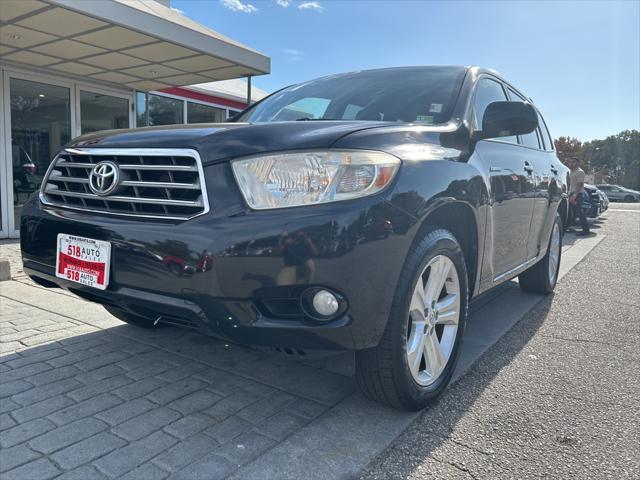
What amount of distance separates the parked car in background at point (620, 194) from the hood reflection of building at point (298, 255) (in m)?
43.6

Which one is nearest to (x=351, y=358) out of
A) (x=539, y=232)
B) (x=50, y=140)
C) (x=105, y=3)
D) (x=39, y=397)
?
(x=39, y=397)

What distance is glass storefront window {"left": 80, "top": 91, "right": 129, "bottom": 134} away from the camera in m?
9.09

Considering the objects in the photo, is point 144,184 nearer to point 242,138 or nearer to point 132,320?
point 242,138

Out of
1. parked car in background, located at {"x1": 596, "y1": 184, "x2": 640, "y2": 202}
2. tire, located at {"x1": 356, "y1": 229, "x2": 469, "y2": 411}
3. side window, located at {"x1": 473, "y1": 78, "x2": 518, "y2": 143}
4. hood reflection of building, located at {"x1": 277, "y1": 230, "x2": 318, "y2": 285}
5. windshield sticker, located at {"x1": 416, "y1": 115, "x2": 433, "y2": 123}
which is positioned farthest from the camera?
parked car in background, located at {"x1": 596, "y1": 184, "x2": 640, "y2": 202}

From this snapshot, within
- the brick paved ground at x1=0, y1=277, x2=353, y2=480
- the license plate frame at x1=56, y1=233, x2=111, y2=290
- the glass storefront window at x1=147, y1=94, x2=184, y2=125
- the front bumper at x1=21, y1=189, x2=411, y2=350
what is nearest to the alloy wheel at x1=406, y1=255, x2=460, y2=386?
the front bumper at x1=21, y1=189, x2=411, y2=350

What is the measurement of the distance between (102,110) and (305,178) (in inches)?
349

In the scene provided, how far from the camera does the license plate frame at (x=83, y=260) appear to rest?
2121 mm

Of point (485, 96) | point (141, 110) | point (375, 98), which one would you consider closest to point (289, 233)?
point (375, 98)

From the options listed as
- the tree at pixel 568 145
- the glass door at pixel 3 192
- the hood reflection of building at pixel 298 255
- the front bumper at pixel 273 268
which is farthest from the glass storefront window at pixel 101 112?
the tree at pixel 568 145

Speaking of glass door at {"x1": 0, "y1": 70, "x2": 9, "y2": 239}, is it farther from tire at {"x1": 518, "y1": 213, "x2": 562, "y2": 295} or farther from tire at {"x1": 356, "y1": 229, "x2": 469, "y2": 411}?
tire at {"x1": 356, "y1": 229, "x2": 469, "y2": 411}

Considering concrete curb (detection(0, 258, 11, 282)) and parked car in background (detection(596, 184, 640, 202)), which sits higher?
parked car in background (detection(596, 184, 640, 202))

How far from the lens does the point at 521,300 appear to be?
179 inches

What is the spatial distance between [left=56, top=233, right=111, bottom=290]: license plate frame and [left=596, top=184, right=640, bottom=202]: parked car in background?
43.7 m

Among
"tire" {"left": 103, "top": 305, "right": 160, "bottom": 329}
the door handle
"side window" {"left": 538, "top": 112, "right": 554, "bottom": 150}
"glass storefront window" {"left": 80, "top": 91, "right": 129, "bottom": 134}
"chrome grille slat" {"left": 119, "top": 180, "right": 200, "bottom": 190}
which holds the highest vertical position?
"glass storefront window" {"left": 80, "top": 91, "right": 129, "bottom": 134}
